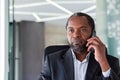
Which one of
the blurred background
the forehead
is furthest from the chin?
the blurred background

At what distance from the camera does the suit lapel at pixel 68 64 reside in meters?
1.37

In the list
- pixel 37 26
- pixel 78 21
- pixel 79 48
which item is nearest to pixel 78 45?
pixel 79 48

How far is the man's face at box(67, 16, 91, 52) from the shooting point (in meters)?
1.33

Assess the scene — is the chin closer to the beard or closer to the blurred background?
the beard

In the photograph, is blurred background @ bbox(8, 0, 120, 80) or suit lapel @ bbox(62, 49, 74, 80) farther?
blurred background @ bbox(8, 0, 120, 80)

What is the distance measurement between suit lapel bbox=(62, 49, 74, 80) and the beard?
82 millimetres

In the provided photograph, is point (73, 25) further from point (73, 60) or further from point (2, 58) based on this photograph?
point (2, 58)

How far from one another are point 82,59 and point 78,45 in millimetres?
111

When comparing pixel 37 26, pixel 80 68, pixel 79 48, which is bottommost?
pixel 80 68

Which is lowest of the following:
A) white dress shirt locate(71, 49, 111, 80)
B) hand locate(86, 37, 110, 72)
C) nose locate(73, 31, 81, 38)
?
white dress shirt locate(71, 49, 111, 80)

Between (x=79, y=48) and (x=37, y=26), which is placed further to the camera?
(x=37, y=26)

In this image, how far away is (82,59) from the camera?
1.41m

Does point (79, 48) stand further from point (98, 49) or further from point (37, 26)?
point (37, 26)

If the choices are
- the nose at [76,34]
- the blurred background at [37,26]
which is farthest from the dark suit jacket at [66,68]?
the blurred background at [37,26]
